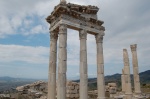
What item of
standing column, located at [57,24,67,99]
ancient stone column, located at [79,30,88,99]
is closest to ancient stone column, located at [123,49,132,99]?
ancient stone column, located at [79,30,88,99]

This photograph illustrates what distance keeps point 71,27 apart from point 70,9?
1.72 metres

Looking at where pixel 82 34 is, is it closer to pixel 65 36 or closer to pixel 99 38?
pixel 65 36

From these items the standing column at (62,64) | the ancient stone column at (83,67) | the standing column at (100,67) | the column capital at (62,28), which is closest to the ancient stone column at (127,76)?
the standing column at (100,67)

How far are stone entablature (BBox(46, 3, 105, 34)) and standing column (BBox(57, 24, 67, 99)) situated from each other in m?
0.98

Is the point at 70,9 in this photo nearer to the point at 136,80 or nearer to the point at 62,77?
the point at 62,77

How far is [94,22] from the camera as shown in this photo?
20.1m

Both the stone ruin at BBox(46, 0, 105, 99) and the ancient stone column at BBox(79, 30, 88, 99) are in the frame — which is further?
the ancient stone column at BBox(79, 30, 88, 99)

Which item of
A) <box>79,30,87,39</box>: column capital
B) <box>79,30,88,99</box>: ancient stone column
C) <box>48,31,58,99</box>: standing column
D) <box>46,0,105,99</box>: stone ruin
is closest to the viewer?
<box>46,0,105,99</box>: stone ruin

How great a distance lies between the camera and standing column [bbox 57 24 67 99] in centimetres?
1638

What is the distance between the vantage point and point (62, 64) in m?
16.7

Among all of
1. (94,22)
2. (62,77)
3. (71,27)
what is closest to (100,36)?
(94,22)

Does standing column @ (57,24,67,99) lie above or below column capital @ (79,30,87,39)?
below

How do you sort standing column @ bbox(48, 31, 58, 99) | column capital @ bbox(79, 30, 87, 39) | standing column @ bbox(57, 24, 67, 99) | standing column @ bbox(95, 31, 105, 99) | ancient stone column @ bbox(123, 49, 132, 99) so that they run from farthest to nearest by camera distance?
1. ancient stone column @ bbox(123, 49, 132, 99)
2. standing column @ bbox(95, 31, 105, 99)
3. column capital @ bbox(79, 30, 87, 39)
4. standing column @ bbox(48, 31, 58, 99)
5. standing column @ bbox(57, 24, 67, 99)

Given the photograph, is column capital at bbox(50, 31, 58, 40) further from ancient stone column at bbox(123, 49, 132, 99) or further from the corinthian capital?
ancient stone column at bbox(123, 49, 132, 99)
